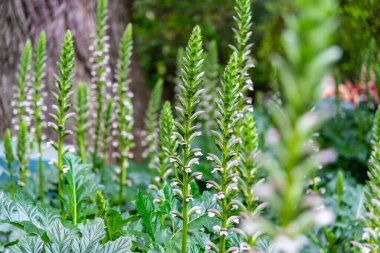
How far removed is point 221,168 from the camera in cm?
250

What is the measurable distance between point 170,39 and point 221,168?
351 inches

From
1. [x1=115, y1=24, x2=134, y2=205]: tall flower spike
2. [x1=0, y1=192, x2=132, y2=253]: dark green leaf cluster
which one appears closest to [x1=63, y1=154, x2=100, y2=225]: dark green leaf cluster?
[x1=0, y1=192, x2=132, y2=253]: dark green leaf cluster

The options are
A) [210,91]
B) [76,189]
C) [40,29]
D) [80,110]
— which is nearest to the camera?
[76,189]

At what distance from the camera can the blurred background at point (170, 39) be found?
593 centimetres

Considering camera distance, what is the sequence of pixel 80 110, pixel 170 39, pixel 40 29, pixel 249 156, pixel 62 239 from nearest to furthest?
pixel 249 156, pixel 62 239, pixel 80 110, pixel 40 29, pixel 170 39

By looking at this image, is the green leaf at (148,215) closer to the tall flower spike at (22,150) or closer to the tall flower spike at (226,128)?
the tall flower spike at (226,128)

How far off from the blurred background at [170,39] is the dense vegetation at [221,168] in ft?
0.19

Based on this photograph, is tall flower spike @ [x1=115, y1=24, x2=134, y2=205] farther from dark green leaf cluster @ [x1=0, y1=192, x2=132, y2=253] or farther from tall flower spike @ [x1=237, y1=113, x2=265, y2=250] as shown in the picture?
tall flower spike @ [x1=237, y1=113, x2=265, y2=250]

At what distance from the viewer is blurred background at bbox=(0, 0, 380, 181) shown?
5.93 metres

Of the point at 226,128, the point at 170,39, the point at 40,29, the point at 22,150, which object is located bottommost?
the point at 226,128

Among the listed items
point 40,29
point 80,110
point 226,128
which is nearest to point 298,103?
point 226,128

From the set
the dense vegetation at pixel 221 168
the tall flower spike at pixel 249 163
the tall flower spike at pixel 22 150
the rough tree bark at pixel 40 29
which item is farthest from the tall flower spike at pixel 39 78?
the tall flower spike at pixel 249 163

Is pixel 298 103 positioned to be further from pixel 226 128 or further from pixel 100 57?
pixel 100 57

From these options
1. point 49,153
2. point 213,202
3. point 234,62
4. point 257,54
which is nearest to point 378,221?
point 234,62
